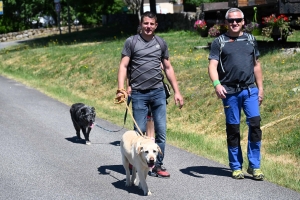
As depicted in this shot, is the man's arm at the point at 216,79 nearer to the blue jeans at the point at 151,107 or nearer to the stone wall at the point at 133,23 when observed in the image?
the blue jeans at the point at 151,107

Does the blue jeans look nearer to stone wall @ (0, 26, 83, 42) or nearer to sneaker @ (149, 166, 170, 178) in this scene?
sneaker @ (149, 166, 170, 178)

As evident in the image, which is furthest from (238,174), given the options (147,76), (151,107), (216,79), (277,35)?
(277,35)

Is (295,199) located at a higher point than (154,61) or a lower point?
lower

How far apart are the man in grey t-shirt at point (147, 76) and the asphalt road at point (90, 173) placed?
2.11 ft

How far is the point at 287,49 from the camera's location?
59.8ft

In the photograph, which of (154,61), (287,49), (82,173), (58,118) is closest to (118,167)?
(82,173)

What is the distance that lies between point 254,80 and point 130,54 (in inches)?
62.7

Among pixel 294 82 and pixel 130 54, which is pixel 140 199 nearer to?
pixel 130 54

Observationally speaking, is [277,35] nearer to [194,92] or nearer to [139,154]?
[194,92]

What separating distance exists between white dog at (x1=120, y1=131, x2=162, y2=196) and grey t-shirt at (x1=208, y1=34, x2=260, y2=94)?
1358 millimetres

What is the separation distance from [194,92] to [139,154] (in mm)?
9492

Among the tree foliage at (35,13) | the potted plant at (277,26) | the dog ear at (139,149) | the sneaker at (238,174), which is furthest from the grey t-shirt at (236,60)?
the tree foliage at (35,13)

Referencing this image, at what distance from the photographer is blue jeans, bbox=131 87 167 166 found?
830 cm

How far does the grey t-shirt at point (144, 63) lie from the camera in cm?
813
